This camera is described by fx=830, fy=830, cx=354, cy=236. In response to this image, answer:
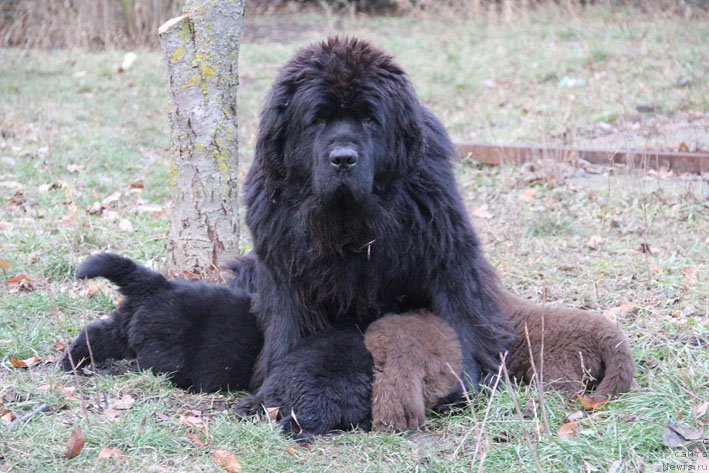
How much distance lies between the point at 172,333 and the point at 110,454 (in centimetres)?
109

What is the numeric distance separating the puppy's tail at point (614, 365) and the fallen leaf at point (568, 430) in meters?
0.29

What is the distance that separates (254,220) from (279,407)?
0.99 meters

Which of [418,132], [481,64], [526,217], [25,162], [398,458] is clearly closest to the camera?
[398,458]

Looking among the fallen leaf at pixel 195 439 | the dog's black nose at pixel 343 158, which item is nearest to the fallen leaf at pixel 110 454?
the fallen leaf at pixel 195 439

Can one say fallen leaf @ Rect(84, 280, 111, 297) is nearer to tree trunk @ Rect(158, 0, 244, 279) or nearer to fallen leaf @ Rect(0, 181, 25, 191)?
tree trunk @ Rect(158, 0, 244, 279)

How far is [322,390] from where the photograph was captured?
12.2ft

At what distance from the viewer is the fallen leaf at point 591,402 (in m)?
3.68

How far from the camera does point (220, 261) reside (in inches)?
209

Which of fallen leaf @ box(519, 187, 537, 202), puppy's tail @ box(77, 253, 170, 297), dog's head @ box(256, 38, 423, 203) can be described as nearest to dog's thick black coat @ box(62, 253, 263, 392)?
puppy's tail @ box(77, 253, 170, 297)

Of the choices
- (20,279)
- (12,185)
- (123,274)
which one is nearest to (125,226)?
(20,279)

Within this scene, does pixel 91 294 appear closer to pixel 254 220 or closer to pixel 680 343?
pixel 254 220

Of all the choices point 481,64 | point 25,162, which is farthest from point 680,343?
point 481,64

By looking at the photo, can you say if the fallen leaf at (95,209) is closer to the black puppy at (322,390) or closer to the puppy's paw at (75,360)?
the puppy's paw at (75,360)

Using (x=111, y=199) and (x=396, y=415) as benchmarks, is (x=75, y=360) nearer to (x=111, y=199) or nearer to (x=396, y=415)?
(x=396, y=415)
